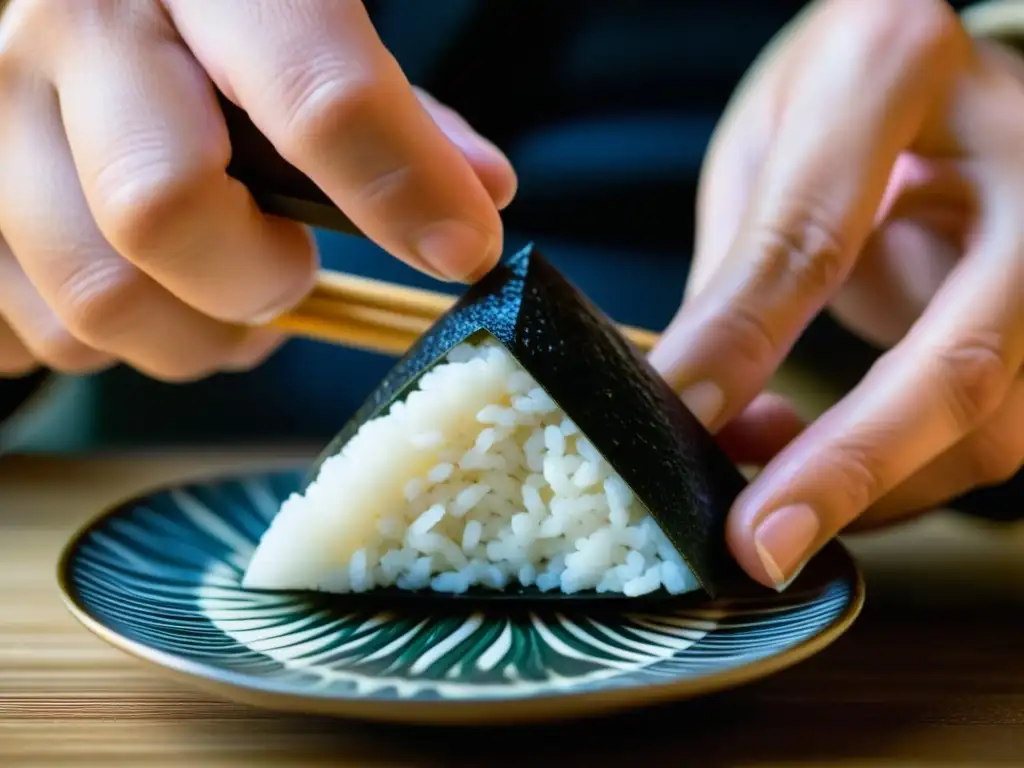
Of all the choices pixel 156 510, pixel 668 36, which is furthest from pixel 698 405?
pixel 668 36

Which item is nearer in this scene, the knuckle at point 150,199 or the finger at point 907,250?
the knuckle at point 150,199

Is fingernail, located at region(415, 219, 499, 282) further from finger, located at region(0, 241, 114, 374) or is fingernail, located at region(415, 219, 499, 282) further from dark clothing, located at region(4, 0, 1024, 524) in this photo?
dark clothing, located at region(4, 0, 1024, 524)

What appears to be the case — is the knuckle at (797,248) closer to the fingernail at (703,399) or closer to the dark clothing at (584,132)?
the fingernail at (703,399)

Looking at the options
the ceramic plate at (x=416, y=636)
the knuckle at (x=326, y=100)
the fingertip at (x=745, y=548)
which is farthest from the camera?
the fingertip at (x=745, y=548)

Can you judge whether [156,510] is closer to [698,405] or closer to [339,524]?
[339,524]

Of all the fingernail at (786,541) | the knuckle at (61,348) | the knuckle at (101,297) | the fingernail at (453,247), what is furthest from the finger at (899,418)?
the knuckle at (61,348)

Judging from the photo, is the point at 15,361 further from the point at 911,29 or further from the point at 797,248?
the point at 911,29
